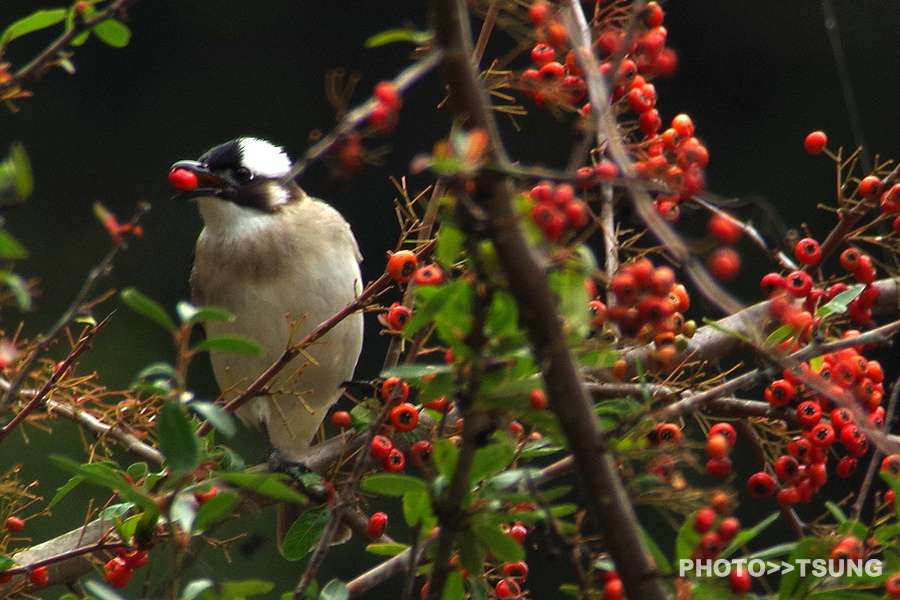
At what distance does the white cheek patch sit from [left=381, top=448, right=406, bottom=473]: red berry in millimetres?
1165

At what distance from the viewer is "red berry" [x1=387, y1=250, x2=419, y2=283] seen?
1268 millimetres

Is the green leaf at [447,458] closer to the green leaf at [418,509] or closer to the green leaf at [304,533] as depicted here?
the green leaf at [418,509]

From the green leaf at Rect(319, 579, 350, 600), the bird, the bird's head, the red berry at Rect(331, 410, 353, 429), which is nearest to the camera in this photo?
the green leaf at Rect(319, 579, 350, 600)

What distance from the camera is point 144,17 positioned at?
6.24 m

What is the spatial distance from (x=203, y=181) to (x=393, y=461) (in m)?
1.15

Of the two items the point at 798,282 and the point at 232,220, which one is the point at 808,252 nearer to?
the point at 798,282

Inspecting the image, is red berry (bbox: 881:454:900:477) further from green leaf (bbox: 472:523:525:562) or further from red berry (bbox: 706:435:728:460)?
green leaf (bbox: 472:523:525:562)

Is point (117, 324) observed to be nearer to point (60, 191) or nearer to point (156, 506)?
point (60, 191)

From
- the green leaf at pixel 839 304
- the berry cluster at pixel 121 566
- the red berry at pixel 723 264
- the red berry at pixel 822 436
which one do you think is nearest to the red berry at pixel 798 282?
the green leaf at pixel 839 304

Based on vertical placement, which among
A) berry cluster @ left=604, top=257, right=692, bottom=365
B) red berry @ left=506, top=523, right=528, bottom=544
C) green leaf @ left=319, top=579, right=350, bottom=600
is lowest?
red berry @ left=506, top=523, right=528, bottom=544

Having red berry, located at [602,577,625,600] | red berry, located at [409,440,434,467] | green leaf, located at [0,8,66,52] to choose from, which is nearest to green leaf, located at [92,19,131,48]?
green leaf, located at [0,8,66,52]

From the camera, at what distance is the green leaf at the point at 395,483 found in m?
0.93

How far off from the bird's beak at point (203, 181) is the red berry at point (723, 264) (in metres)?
1.72

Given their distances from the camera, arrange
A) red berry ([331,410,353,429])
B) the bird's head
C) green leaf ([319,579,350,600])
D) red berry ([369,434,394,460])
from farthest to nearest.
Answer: the bird's head
red berry ([331,410,353,429])
red berry ([369,434,394,460])
green leaf ([319,579,350,600])
